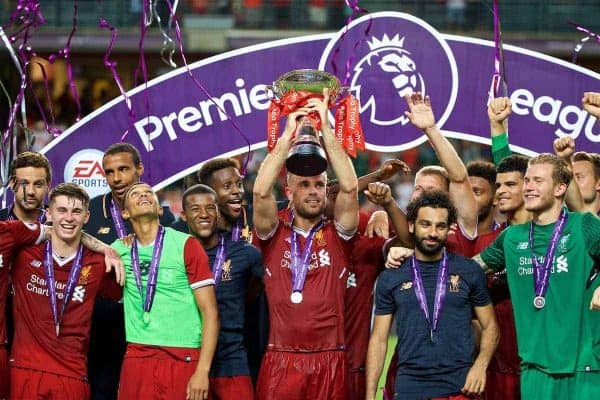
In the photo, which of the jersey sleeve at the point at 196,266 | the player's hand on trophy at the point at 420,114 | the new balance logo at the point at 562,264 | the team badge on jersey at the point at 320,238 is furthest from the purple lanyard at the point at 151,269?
the new balance logo at the point at 562,264

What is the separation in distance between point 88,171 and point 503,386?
125 inches

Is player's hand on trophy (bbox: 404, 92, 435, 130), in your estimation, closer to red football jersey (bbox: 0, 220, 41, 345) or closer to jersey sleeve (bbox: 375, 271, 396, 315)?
jersey sleeve (bbox: 375, 271, 396, 315)

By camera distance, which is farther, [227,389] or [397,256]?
[227,389]

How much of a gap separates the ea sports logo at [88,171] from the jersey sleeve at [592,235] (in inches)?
134

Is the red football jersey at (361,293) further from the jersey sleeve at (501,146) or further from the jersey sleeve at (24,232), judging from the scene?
the jersey sleeve at (24,232)

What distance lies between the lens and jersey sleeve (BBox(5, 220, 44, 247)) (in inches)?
275

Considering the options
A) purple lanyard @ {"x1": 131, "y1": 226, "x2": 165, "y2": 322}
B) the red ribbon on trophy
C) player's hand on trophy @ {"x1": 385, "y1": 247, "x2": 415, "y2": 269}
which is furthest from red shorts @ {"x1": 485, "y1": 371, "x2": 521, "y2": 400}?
purple lanyard @ {"x1": 131, "y1": 226, "x2": 165, "y2": 322}

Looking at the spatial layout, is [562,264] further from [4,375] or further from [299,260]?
[4,375]

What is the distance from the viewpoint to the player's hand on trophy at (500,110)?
7375mm

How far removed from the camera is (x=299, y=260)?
7.03 meters

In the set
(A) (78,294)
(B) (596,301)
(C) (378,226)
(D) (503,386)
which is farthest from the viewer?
(C) (378,226)

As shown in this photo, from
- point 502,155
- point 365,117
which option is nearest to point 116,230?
point 365,117

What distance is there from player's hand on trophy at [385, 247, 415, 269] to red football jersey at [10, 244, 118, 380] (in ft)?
5.31

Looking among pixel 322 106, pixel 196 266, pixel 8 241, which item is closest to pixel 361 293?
pixel 196 266
